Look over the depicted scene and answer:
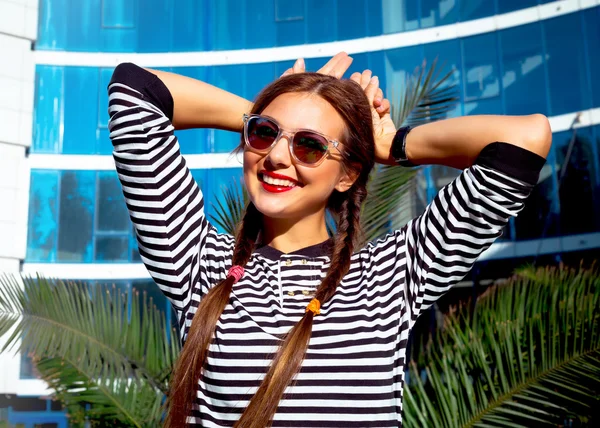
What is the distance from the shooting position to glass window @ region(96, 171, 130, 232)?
9.77m

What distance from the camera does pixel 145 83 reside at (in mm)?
1138

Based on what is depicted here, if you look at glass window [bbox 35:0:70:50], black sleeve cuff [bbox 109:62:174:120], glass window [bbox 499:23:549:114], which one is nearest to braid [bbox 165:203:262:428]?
black sleeve cuff [bbox 109:62:174:120]

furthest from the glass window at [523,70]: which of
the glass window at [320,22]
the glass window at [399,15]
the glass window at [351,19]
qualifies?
the glass window at [320,22]

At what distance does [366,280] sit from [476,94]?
8.54 metres

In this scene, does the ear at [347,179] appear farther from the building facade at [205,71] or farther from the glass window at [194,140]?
the glass window at [194,140]

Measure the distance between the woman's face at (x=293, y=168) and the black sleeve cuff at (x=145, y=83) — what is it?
0.17 metres

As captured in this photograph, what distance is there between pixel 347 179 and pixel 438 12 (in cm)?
893

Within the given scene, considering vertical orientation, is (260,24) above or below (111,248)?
above

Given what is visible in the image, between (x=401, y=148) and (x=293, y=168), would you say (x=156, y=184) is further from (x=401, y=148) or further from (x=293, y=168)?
(x=401, y=148)

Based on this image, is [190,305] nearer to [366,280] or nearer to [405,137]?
[366,280]

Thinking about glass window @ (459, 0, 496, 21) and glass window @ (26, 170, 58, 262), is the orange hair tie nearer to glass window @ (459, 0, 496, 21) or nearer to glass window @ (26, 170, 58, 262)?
glass window @ (459, 0, 496, 21)

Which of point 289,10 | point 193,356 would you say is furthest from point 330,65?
point 289,10

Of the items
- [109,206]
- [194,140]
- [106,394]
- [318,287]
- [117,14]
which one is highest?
[117,14]

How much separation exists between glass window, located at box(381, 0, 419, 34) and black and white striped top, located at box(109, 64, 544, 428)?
8972 millimetres
